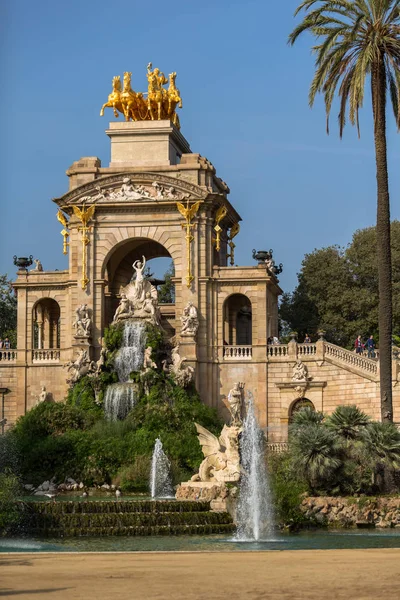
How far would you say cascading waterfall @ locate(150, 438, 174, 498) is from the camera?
50219mm

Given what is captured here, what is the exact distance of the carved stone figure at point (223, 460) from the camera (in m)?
42.8

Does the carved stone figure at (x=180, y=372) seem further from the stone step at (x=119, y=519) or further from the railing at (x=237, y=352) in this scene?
the stone step at (x=119, y=519)

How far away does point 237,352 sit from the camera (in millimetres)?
61812

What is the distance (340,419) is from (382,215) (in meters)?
7.32

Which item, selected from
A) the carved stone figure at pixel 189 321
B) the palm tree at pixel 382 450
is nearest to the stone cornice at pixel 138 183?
the carved stone figure at pixel 189 321

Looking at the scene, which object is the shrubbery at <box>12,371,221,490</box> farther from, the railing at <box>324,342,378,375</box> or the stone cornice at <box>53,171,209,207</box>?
the stone cornice at <box>53,171,209,207</box>

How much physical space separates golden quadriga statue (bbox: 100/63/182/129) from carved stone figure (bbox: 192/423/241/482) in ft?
79.6

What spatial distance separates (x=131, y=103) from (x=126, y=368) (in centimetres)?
1347

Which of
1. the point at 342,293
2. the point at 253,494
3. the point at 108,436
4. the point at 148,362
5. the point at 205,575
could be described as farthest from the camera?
the point at 342,293

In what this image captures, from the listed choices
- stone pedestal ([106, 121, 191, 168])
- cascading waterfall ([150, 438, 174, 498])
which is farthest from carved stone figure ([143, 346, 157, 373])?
stone pedestal ([106, 121, 191, 168])

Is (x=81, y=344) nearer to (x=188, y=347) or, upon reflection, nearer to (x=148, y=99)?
(x=188, y=347)

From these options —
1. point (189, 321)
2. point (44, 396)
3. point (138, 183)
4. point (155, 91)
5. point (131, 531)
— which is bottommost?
point (131, 531)

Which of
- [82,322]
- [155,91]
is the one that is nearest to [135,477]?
[82,322]

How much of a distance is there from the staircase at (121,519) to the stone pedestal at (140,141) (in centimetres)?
2597
